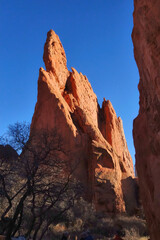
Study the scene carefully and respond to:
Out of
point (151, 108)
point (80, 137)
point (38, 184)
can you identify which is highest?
point (80, 137)

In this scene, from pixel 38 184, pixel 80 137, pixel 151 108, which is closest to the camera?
pixel 151 108

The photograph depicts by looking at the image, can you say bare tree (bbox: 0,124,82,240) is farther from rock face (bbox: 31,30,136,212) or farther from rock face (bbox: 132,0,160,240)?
rock face (bbox: 31,30,136,212)

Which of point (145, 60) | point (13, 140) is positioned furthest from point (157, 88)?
point (13, 140)

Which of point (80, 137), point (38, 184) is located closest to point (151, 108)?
point (38, 184)

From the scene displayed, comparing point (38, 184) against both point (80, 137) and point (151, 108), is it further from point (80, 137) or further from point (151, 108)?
point (80, 137)

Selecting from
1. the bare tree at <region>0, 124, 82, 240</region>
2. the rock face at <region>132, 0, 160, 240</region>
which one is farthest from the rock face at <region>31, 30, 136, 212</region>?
the rock face at <region>132, 0, 160, 240</region>

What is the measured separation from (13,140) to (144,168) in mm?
7346

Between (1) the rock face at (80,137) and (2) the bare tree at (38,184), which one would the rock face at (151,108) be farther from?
(1) the rock face at (80,137)

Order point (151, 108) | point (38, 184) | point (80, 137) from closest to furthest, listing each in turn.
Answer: point (151, 108), point (38, 184), point (80, 137)

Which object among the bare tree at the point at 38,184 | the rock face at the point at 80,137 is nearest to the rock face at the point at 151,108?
the bare tree at the point at 38,184

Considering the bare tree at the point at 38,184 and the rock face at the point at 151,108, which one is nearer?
the rock face at the point at 151,108

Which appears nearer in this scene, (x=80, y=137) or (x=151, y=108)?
(x=151, y=108)

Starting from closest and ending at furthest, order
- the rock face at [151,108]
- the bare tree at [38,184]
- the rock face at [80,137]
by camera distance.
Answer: the rock face at [151,108] → the bare tree at [38,184] → the rock face at [80,137]

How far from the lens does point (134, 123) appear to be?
7895 mm
